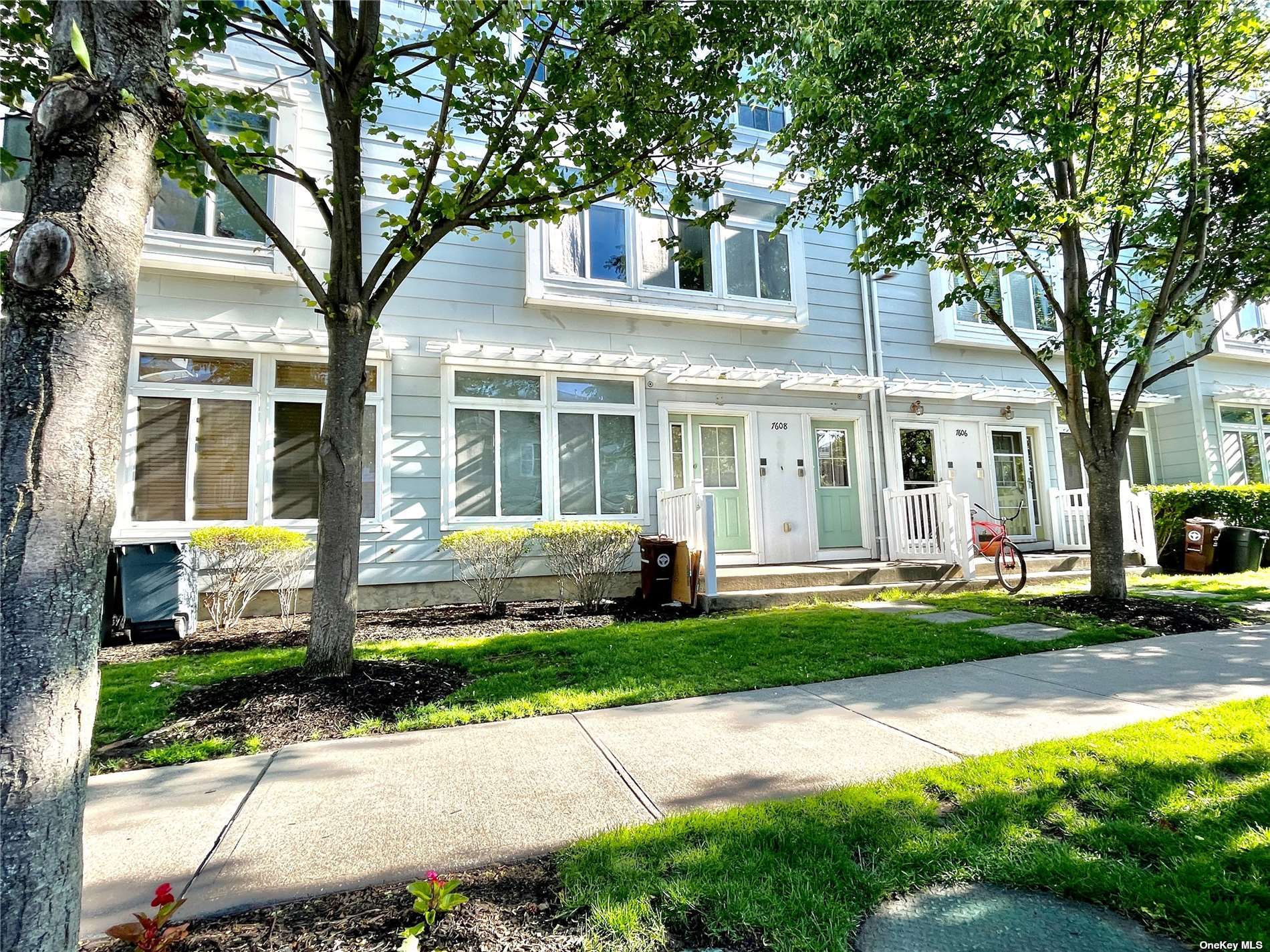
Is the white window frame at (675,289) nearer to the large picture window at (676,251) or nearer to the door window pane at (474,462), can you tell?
the large picture window at (676,251)

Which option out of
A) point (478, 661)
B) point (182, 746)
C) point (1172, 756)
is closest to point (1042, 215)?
point (1172, 756)

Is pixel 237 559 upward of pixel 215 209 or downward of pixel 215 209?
downward

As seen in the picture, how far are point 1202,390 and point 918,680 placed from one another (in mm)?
13381

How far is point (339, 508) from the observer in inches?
164

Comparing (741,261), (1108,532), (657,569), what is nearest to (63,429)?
(657,569)

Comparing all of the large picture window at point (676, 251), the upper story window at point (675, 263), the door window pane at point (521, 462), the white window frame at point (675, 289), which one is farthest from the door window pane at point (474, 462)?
the large picture window at point (676, 251)

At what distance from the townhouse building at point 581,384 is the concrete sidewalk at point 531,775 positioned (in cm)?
388

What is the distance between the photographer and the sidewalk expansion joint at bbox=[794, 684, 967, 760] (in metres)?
2.97

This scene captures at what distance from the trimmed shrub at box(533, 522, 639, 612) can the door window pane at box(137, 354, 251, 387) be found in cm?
397

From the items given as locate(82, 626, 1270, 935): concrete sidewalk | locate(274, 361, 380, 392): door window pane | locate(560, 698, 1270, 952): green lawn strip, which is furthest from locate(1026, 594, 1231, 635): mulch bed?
locate(274, 361, 380, 392): door window pane

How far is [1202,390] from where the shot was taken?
1281cm

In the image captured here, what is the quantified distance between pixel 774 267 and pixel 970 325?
12.5ft

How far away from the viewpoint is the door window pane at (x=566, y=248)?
27.8 feet

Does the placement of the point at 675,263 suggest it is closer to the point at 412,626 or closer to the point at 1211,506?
the point at 412,626
